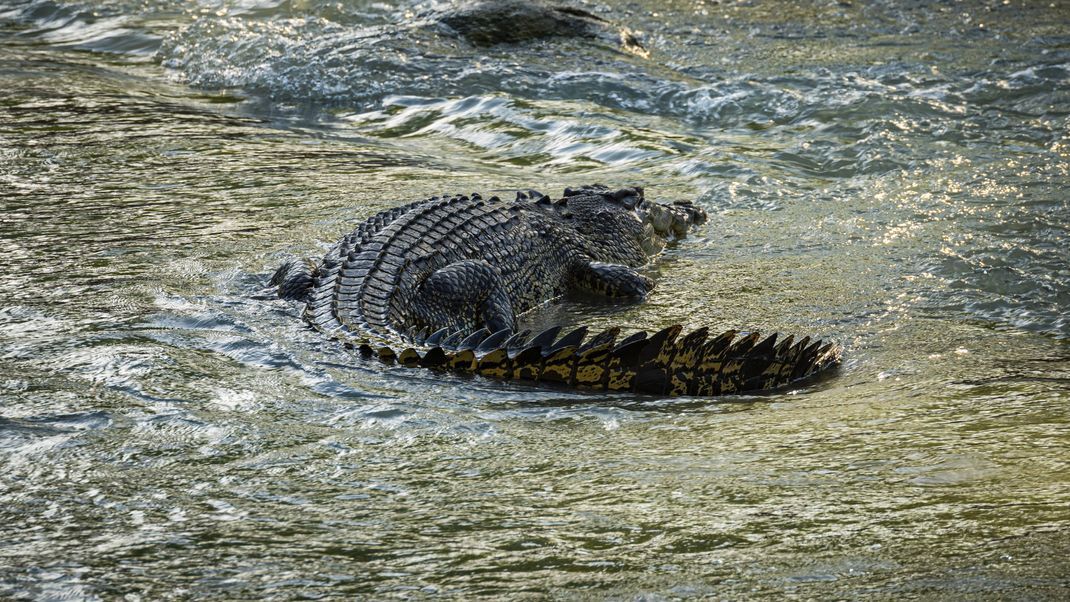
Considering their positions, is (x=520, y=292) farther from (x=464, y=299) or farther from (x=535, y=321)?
(x=464, y=299)

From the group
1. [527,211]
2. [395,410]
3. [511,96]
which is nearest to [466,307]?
[527,211]

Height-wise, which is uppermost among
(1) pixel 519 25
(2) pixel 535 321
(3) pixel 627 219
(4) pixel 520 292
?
(1) pixel 519 25

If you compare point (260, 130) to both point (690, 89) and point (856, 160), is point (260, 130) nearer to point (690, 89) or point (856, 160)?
point (690, 89)

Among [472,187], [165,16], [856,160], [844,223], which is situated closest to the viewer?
[844,223]

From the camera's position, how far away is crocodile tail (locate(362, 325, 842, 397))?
12.3ft

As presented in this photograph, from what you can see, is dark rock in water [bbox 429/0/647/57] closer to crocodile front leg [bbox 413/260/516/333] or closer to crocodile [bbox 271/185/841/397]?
crocodile [bbox 271/185/841/397]

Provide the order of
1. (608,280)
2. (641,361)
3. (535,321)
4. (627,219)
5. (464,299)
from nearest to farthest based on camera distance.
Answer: (641,361) < (464,299) < (535,321) < (608,280) < (627,219)

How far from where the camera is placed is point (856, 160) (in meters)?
7.84

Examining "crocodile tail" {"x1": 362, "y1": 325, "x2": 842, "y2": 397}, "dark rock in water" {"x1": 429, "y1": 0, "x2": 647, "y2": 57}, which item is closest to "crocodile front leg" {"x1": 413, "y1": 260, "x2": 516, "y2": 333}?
"crocodile tail" {"x1": 362, "y1": 325, "x2": 842, "y2": 397}

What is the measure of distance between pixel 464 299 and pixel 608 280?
0.98 meters

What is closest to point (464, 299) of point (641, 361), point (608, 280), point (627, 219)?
point (608, 280)

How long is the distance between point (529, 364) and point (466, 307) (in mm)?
1184

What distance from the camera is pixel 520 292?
5.47 m

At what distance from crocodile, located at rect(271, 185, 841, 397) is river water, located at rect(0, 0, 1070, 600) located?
0.12 meters
